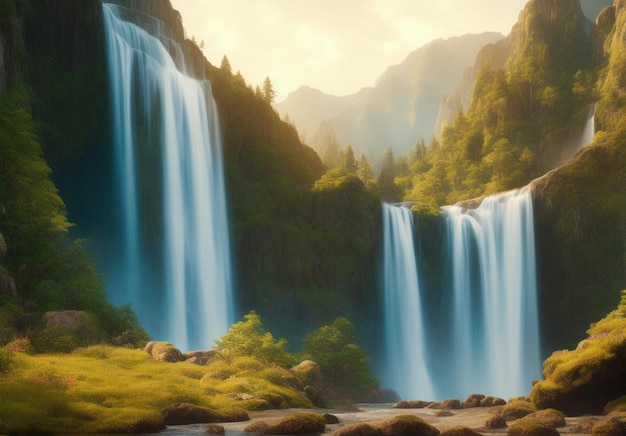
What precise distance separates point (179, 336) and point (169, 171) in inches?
594

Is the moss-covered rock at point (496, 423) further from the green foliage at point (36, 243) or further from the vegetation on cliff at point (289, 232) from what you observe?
the vegetation on cliff at point (289, 232)

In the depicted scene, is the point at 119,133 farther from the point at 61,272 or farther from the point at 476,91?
the point at 476,91

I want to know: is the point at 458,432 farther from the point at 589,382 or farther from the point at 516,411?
the point at 589,382

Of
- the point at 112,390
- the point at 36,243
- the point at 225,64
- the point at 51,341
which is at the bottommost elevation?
the point at 112,390

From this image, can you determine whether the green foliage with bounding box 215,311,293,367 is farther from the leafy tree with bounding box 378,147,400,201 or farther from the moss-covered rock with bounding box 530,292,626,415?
the leafy tree with bounding box 378,147,400,201

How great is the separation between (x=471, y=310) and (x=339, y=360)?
26221 millimetres

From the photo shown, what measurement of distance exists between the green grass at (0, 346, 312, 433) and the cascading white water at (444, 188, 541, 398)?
Answer: 37793 millimetres

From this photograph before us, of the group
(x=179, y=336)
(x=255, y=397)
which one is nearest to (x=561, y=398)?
(x=255, y=397)

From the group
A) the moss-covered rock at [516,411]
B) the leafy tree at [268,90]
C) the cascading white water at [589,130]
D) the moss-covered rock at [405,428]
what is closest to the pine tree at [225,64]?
the leafy tree at [268,90]

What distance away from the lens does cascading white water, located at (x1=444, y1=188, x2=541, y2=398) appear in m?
63.1

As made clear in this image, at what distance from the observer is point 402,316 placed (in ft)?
213

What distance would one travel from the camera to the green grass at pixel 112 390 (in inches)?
678

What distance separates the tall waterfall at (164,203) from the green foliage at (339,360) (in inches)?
545

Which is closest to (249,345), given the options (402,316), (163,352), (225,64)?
(163,352)
